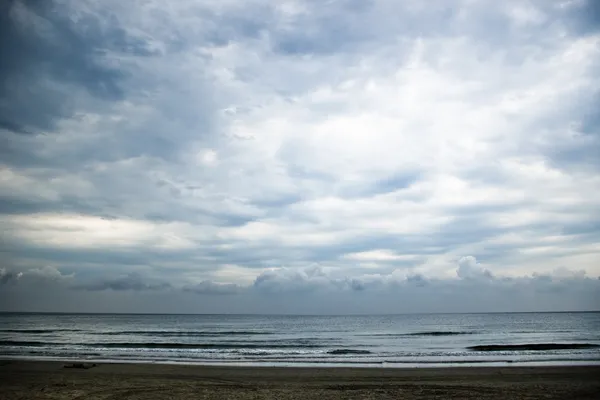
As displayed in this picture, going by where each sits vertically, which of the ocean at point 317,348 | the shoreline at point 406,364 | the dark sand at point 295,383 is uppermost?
the dark sand at point 295,383

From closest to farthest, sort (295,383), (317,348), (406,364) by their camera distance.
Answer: (295,383) < (406,364) < (317,348)

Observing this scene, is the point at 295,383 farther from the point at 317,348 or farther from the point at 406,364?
the point at 317,348

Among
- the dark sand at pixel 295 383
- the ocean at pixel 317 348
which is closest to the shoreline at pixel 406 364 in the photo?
the ocean at pixel 317 348

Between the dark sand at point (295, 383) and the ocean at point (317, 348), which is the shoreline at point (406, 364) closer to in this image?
the ocean at point (317, 348)

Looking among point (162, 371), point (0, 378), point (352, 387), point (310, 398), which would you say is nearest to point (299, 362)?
point (162, 371)

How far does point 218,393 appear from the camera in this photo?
1561 cm

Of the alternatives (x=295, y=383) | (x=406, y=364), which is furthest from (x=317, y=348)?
(x=295, y=383)

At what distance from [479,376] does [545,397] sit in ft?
17.1

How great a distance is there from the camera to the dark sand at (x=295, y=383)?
15047 mm

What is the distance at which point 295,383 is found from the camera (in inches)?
712

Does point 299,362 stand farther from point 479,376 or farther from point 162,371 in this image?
point 479,376

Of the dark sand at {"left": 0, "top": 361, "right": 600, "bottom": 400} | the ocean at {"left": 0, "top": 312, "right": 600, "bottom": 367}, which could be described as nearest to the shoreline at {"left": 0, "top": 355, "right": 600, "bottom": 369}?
the ocean at {"left": 0, "top": 312, "right": 600, "bottom": 367}

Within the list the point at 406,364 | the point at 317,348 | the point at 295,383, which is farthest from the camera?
the point at 317,348

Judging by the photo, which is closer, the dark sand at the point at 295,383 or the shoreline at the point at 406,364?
the dark sand at the point at 295,383
